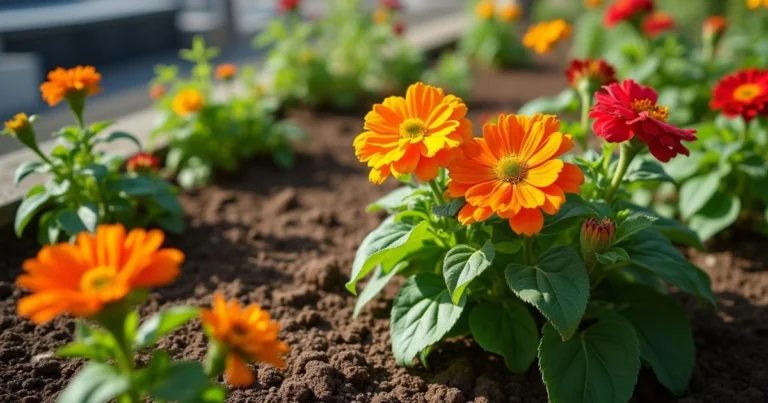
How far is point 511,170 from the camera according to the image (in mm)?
1919

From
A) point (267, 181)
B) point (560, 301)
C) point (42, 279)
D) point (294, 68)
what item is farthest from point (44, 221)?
point (294, 68)

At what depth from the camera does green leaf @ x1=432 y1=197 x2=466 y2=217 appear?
197cm

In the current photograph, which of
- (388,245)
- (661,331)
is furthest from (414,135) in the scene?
(661,331)

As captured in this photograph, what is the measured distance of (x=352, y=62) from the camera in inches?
222

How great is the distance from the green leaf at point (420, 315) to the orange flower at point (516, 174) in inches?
15.2

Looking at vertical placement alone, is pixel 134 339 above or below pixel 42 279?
below

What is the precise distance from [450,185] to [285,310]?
0.92 m

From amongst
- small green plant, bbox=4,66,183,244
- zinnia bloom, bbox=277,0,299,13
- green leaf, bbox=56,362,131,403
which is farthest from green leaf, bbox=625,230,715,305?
zinnia bloom, bbox=277,0,299,13

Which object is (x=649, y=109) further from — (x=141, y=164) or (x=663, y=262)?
(x=141, y=164)

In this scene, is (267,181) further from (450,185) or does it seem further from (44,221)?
(450,185)

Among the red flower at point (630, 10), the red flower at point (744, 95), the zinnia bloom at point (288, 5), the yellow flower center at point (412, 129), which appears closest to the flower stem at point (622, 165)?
the yellow flower center at point (412, 129)

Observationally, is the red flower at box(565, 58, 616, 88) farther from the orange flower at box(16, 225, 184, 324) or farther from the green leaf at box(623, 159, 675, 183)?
the orange flower at box(16, 225, 184, 324)

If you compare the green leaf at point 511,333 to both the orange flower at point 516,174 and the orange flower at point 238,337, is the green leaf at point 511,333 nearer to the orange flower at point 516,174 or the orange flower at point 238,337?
the orange flower at point 516,174

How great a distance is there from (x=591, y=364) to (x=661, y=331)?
1.35 ft
